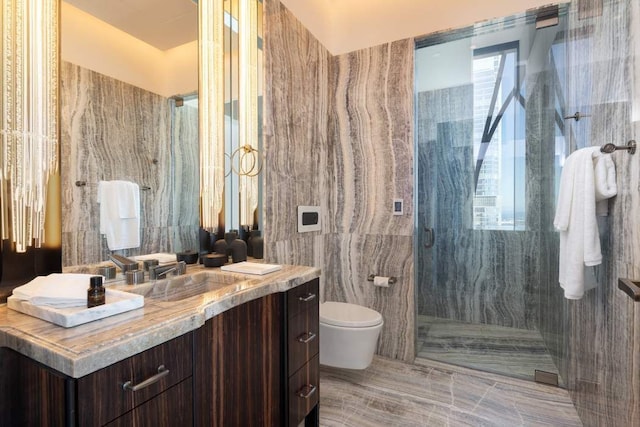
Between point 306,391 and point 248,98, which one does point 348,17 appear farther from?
point 306,391

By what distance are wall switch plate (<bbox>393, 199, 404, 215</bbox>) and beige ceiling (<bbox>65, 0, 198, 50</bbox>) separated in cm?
164

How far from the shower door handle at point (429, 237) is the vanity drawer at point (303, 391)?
1.38m

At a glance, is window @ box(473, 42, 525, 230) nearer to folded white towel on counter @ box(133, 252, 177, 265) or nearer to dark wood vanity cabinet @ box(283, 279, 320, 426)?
dark wood vanity cabinet @ box(283, 279, 320, 426)

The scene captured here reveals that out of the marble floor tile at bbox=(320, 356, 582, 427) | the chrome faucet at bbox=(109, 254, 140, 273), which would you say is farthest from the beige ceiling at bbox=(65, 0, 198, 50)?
the marble floor tile at bbox=(320, 356, 582, 427)

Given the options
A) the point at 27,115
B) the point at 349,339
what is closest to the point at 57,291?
the point at 27,115

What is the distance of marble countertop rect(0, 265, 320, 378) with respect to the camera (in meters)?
0.66

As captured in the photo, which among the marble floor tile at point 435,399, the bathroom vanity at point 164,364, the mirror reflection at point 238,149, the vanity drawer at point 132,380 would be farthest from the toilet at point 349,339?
the vanity drawer at point 132,380

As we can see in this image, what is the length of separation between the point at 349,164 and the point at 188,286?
1.58 metres

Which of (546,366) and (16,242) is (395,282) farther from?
(16,242)

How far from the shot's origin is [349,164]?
8.39 ft

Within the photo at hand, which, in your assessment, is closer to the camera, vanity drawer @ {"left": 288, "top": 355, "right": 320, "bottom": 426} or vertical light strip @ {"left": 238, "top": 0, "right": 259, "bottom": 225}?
vanity drawer @ {"left": 288, "top": 355, "right": 320, "bottom": 426}

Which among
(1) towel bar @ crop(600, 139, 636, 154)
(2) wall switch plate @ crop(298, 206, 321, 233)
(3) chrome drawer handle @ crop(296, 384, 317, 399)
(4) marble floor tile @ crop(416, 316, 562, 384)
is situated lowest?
(4) marble floor tile @ crop(416, 316, 562, 384)

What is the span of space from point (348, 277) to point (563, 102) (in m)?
1.88

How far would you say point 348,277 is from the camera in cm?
256
